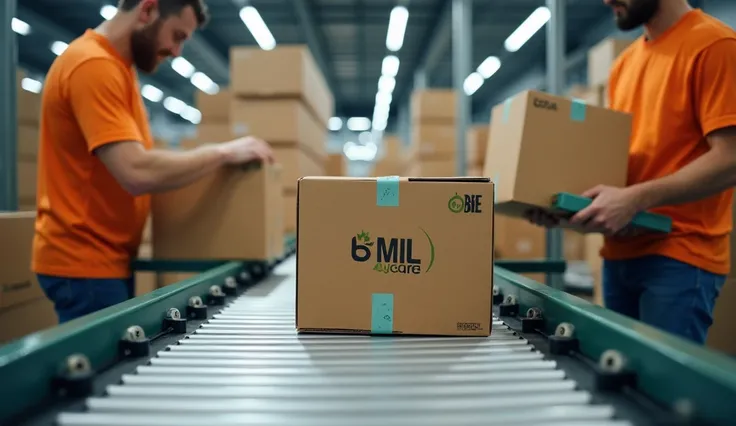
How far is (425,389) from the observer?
81 cm

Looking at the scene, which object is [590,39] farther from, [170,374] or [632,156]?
[170,374]

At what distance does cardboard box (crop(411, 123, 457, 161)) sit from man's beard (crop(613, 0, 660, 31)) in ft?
13.1

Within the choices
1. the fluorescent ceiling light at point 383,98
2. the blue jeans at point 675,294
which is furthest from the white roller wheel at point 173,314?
the fluorescent ceiling light at point 383,98

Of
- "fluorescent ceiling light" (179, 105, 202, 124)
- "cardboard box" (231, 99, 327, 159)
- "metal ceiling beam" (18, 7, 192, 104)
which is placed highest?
"fluorescent ceiling light" (179, 105, 202, 124)

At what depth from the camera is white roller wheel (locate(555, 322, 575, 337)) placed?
0.98 metres

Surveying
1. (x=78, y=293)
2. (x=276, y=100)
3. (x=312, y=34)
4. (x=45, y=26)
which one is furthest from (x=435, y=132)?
(x=45, y=26)

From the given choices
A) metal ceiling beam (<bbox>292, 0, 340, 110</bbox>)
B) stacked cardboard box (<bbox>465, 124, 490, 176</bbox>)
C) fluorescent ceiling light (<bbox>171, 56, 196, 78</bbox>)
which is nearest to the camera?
stacked cardboard box (<bbox>465, 124, 490, 176</bbox>)

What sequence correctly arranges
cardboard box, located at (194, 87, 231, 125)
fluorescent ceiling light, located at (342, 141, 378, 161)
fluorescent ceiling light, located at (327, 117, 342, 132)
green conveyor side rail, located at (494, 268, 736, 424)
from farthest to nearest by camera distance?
fluorescent ceiling light, located at (342, 141, 378, 161) < fluorescent ceiling light, located at (327, 117, 342, 132) < cardboard box, located at (194, 87, 231, 125) < green conveyor side rail, located at (494, 268, 736, 424)

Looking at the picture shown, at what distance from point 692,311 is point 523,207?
53 cm

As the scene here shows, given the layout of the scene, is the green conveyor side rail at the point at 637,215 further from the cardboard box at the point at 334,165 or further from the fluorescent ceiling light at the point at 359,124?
the fluorescent ceiling light at the point at 359,124

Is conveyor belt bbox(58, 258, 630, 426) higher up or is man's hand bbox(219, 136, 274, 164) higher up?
man's hand bbox(219, 136, 274, 164)

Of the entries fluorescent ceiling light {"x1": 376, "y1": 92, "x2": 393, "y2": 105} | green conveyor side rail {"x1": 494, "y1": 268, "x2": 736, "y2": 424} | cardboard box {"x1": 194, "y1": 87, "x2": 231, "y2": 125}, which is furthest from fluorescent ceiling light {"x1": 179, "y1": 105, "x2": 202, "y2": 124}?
green conveyor side rail {"x1": 494, "y1": 268, "x2": 736, "y2": 424}

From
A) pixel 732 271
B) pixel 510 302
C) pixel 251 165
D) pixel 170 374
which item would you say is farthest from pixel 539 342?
pixel 732 271

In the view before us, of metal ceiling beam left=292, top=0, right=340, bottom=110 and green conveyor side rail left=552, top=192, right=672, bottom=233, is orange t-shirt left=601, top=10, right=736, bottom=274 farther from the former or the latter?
metal ceiling beam left=292, top=0, right=340, bottom=110
